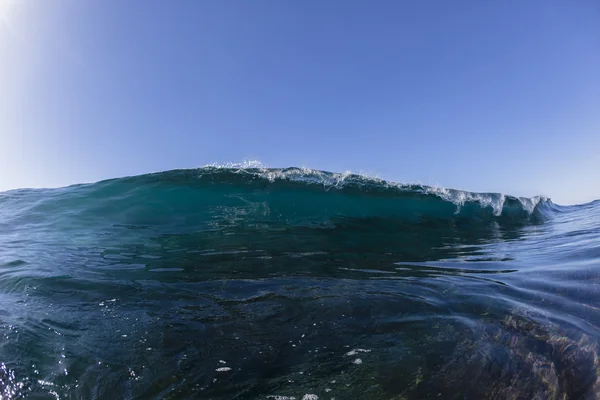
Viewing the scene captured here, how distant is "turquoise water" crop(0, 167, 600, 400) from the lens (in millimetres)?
1966

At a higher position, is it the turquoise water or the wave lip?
the wave lip

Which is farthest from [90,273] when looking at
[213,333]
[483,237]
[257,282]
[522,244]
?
[483,237]

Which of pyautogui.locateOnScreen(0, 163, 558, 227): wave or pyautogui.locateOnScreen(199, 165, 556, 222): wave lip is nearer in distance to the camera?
pyautogui.locateOnScreen(0, 163, 558, 227): wave

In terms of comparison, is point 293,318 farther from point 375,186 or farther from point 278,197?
point 375,186

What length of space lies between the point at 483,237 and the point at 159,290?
8.35 meters

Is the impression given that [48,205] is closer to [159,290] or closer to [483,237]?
[159,290]

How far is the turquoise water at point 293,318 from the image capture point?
6.45 ft

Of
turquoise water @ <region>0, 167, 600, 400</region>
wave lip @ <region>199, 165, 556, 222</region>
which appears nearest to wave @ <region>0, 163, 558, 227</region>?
wave lip @ <region>199, 165, 556, 222</region>

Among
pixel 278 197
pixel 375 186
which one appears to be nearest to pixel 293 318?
pixel 278 197

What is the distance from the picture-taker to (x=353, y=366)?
2105mm

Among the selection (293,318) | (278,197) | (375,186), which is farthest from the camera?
(375,186)

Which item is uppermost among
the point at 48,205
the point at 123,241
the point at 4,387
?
the point at 48,205

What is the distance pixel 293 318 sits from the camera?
282cm

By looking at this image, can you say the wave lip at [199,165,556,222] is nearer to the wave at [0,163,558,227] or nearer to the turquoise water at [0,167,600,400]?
the wave at [0,163,558,227]
